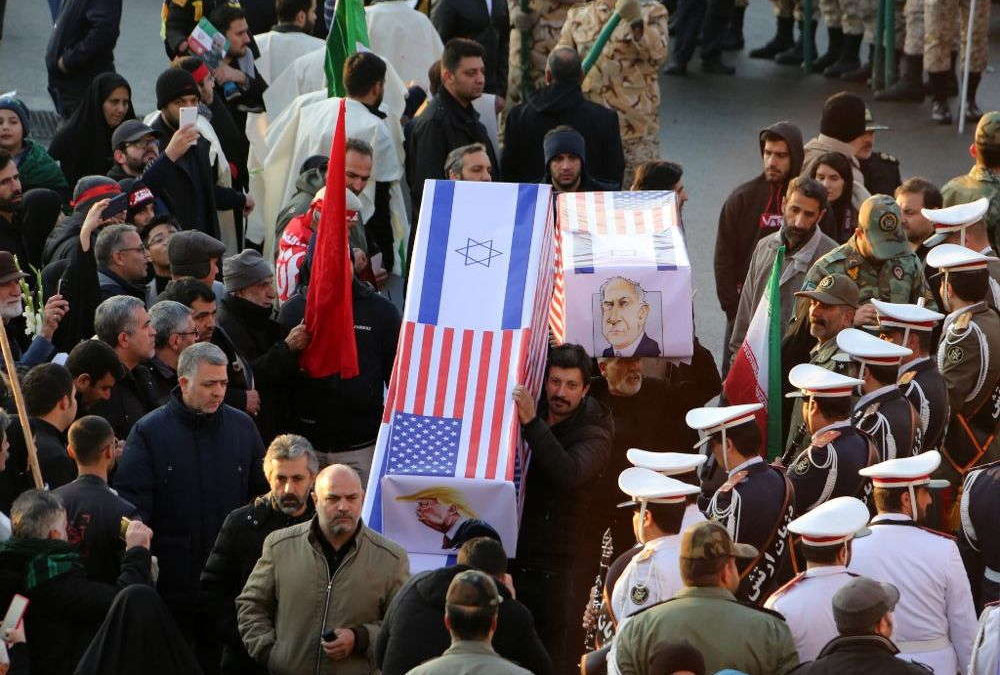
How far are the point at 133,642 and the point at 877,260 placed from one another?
4.53 metres

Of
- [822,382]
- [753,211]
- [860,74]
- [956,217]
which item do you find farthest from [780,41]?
[822,382]

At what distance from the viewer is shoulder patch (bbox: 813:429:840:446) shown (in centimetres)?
795

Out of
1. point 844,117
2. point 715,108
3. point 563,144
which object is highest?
point 715,108

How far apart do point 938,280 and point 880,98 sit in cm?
737

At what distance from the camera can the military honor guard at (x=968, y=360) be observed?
9195 millimetres

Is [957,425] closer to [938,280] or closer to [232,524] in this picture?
[938,280]

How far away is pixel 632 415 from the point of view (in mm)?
9008

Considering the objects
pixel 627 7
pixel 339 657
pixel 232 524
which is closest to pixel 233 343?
pixel 232 524

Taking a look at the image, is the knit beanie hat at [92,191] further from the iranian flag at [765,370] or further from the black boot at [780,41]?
the black boot at [780,41]

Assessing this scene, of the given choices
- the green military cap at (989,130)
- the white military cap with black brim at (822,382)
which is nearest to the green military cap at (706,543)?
the white military cap with black brim at (822,382)

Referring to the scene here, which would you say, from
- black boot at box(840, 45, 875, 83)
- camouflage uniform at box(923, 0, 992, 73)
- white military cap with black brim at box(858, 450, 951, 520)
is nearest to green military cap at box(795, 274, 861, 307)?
white military cap with black brim at box(858, 450, 951, 520)

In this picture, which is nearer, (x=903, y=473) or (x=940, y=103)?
(x=903, y=473)

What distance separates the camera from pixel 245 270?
9.27 m

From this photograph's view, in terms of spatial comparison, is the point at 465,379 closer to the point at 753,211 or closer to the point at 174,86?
the point at 753,211
